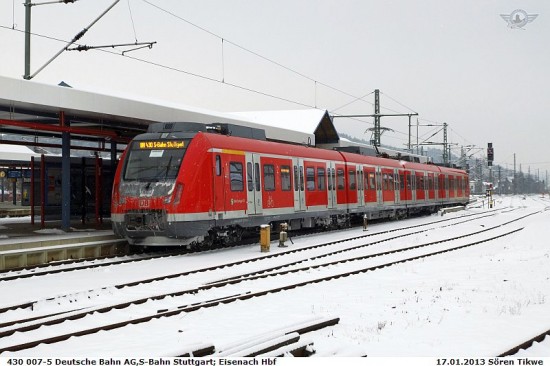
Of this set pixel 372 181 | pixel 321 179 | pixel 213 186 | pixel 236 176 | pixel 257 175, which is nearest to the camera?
pixel 213 186

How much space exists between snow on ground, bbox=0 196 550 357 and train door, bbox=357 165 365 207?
36.9 feet

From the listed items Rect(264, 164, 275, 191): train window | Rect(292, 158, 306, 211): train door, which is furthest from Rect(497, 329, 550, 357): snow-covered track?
Rect(292, 158, 306, 211): train door

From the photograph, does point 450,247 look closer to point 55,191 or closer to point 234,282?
point 234,282

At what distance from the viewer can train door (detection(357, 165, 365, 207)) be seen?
2507 cm

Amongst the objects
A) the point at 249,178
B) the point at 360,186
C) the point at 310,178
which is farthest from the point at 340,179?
the point at 249,178

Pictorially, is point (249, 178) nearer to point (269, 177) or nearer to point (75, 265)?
point (269, 177)

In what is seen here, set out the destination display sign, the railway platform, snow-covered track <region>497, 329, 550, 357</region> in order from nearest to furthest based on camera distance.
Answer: snow-covered track <region>497, 329, 550, 357</region> < the railway platform < the destination display sign

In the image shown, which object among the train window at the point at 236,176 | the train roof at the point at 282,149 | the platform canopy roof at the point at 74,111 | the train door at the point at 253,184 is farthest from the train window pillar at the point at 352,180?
the train window at the point at 236,176

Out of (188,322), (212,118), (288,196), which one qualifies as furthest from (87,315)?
(212,118)

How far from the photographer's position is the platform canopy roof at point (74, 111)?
1477 centimetres

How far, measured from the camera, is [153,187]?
14859mm

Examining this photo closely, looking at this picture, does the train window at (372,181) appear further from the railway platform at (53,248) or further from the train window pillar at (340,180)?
the railway platform at (53,248)

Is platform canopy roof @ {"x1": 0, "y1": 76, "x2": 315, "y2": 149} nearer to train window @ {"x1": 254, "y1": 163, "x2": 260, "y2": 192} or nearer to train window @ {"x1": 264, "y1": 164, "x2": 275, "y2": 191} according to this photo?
train window @ {"x1": 264, "y1": 164, "x2": 275, "y2": 191}

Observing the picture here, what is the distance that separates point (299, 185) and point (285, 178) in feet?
3.56
